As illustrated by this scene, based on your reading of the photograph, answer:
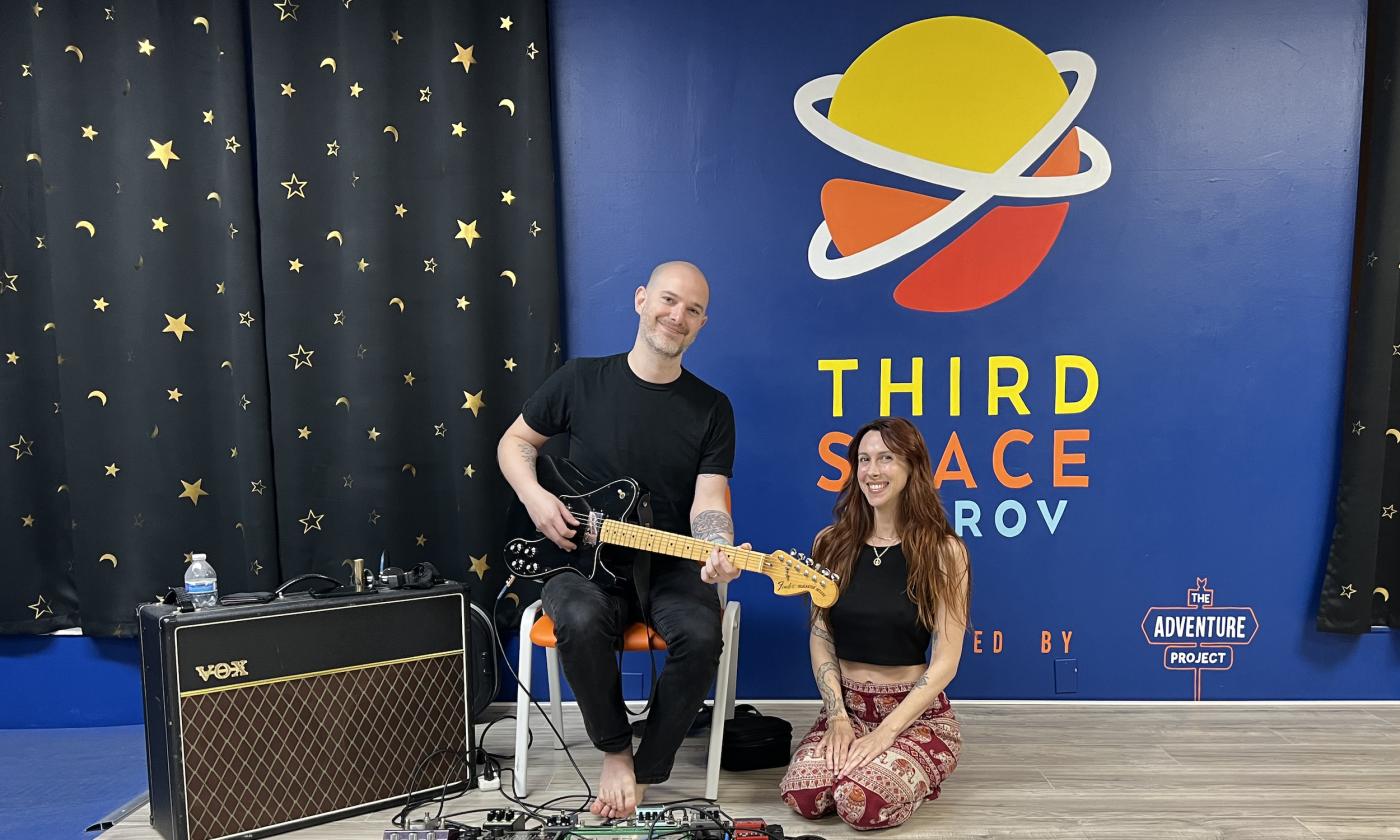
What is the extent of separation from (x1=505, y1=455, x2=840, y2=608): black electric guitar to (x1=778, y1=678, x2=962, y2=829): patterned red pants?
11.5 inches

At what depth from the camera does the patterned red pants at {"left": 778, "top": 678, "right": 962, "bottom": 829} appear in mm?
1885

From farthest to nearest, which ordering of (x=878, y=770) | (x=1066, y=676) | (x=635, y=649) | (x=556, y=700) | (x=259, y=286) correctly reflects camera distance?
(x=1066, y=676) → (x=259, y=286) → (x=556, y=700) → (x=635, y=649) → (x=878, y=770)

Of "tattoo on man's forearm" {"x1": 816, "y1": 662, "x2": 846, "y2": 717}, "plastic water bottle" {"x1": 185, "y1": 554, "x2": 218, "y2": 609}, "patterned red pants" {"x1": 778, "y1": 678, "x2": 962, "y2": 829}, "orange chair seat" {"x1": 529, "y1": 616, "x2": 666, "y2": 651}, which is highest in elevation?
"plastic water bottle" {"x1": 185, "y1": 554, "x2": 218, "y2": 609}

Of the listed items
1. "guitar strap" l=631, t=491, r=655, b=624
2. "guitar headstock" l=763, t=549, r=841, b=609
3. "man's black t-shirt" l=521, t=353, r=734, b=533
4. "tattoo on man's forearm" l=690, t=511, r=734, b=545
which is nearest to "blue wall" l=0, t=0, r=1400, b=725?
"man's black t-shirt" l=521, t=353, r=734, b=533

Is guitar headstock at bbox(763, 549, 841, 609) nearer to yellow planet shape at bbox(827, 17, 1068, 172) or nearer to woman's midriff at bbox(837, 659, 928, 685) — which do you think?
woman's midriff at bbox(837, 659, 928, 685)

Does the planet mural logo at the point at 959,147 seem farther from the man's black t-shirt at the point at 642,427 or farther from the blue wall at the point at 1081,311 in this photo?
the man's black t-shirt at the point at 642,427

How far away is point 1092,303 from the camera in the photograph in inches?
105

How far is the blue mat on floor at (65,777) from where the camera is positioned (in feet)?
6.86

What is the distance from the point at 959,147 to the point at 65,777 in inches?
121

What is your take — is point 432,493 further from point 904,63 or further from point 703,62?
point 904,63

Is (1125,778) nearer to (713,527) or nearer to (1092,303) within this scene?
(713,527)

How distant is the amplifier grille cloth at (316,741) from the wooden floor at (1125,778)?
3.8 inches

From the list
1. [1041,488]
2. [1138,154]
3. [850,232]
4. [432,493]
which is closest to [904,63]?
[850,232]

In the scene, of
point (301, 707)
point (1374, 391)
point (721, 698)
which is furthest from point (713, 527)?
point (1374, 391)
